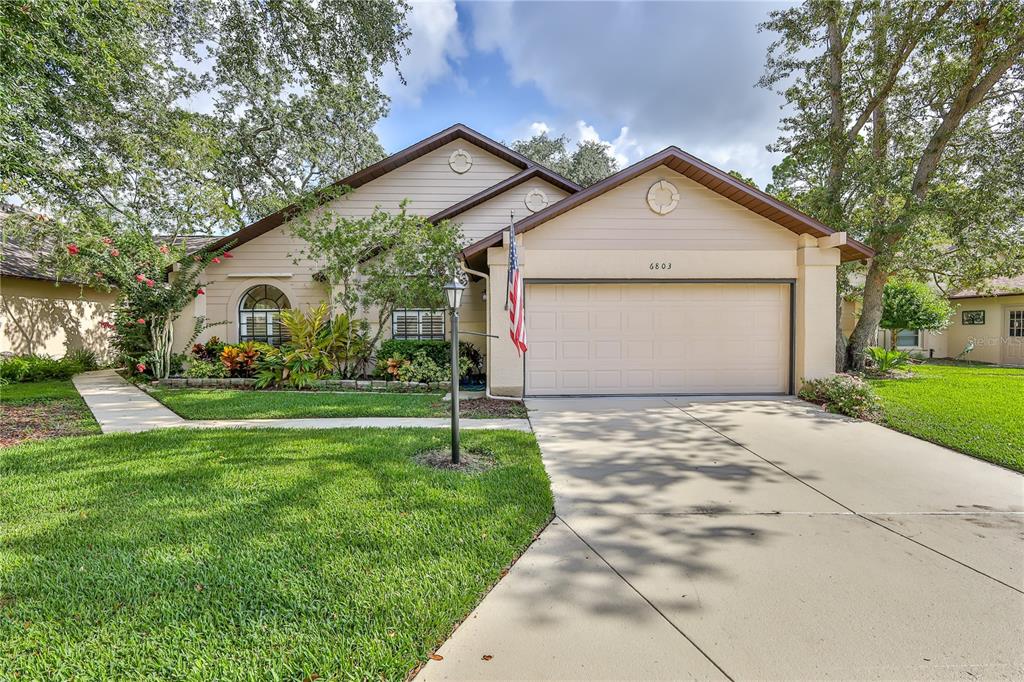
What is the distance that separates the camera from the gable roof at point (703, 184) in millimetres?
8383

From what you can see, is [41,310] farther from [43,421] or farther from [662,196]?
[662,196]

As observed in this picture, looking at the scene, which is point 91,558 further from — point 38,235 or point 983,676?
point 38,235

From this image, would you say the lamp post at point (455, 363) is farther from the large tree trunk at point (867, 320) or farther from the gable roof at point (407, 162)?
the large tree trunk at point (867, 320)

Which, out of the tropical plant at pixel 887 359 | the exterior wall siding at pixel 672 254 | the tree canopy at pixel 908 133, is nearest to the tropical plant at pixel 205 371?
the exterior wall siding at pixel 672 254

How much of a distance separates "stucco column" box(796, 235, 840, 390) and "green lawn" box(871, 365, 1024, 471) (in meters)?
1.21

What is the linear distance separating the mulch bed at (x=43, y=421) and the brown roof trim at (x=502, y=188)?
784 centimetres

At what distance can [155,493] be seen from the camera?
154 inches

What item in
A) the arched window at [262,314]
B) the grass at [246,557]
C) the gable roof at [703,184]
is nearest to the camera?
the grass at [246,557]

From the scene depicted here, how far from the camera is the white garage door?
29.6ft

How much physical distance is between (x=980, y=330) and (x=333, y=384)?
24.5m

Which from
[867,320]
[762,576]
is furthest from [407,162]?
[867,320]

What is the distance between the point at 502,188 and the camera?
38.5 ft

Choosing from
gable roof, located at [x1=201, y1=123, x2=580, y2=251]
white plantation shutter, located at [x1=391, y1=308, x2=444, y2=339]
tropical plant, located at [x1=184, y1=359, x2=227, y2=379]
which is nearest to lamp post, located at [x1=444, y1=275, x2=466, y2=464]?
white plantation shutter, located at [x1=391, y1=308, x2=444, y2=339]

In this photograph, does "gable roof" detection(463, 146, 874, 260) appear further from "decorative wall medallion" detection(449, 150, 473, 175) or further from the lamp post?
"decorative wall medallion" detection(449, 150, 473, 175)
